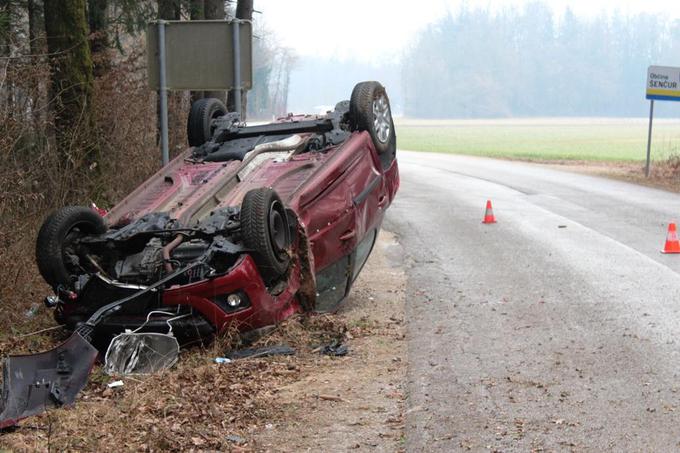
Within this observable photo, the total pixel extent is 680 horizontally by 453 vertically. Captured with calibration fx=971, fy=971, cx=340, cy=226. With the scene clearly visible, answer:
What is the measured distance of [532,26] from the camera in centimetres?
16800

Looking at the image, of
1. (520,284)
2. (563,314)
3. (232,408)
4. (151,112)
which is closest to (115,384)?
(232,408)

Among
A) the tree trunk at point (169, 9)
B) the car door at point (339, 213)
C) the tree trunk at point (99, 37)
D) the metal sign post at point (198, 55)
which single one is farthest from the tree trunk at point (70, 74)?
the tree trunk at point (169, 9)

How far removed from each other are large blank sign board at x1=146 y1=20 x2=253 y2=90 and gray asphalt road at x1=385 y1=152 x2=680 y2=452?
3.24 metres

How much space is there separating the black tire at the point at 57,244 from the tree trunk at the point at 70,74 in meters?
4.01

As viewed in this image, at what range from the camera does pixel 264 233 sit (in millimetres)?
7074

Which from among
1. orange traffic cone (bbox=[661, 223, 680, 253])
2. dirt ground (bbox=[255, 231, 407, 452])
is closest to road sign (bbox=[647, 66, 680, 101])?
orange traffic cone (bbox=[661, 223, 680, 253])

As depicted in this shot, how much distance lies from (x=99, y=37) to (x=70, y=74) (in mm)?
3712

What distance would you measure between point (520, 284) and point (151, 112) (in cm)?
788

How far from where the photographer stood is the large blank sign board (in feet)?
37.7

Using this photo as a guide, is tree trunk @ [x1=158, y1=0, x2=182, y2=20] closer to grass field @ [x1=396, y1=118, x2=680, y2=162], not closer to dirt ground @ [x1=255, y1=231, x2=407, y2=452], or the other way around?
dirt ground @ [x1=255, y1=231, x2=407, y2=452]

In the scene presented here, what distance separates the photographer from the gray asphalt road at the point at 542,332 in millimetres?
5469

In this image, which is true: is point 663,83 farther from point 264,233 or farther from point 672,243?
point 264,233

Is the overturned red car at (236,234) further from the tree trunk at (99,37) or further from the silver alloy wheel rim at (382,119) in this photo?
the tree trunk at (99,37)

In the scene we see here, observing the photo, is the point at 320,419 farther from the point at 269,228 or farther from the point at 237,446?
the point at 269,228
